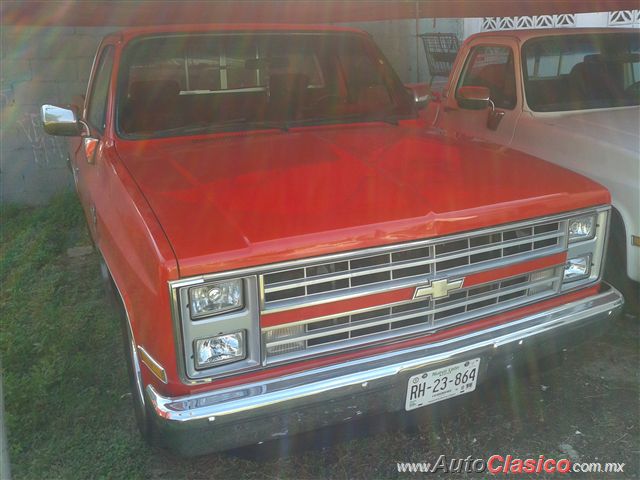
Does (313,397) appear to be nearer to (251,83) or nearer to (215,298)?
(215,298)

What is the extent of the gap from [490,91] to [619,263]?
188cm

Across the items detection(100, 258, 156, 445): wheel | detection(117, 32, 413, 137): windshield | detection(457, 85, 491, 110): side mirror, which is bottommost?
detection(100, 258, 156, 445): wheel

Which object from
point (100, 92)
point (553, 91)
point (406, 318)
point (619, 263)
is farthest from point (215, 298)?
point (553, 91)

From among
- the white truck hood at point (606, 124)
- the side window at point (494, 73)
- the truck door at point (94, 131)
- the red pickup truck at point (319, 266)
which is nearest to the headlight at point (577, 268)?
the red pickup truck at point (319, 266)

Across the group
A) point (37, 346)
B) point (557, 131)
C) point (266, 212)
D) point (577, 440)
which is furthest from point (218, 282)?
point (557, 131)

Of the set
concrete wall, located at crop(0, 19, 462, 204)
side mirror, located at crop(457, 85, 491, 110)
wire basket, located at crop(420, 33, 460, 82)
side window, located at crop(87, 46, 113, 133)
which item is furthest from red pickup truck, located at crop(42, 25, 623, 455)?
wire basket, located at crop(420, 33, 460, 82)

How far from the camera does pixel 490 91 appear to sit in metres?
4.76

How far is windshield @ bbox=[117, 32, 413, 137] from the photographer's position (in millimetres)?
3361

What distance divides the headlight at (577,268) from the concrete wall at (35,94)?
5.73m

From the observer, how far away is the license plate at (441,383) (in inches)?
90.4

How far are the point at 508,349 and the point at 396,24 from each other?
21.6 feet

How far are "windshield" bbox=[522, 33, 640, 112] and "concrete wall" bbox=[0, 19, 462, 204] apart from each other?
4634 millimetres

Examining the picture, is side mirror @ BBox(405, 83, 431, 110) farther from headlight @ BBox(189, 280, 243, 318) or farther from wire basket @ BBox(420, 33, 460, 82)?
wire basket @ BBox(420, 33, 460, 82)

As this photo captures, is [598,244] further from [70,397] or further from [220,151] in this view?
[70,397]
